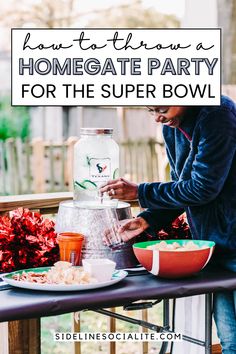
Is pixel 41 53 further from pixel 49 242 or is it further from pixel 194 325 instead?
pixel 194 325

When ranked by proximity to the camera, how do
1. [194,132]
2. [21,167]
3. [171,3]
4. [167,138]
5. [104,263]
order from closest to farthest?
[104,263] → [194,132] → [167,138] → [21,167] → [171,3]

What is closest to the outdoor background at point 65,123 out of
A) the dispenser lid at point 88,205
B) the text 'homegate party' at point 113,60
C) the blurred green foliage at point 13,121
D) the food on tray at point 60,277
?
the blurred green foliage at point 13,121

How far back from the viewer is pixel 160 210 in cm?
230

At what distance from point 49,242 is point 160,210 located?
0.34 metres

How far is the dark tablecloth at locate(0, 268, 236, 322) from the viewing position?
1831mm

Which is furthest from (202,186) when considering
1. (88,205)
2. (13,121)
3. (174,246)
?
(13,121)

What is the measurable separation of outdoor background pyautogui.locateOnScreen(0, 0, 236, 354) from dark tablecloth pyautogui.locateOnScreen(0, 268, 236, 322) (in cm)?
279

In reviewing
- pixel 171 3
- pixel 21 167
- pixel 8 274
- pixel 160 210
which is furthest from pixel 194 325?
pixel 171 3

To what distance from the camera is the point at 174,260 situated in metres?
2.04

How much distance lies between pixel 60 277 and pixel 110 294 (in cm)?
13

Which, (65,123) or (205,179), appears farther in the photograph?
(65,123)

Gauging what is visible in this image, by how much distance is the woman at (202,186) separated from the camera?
2.06 metres

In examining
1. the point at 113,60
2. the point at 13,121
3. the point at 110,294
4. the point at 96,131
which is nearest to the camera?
the point at 110,294

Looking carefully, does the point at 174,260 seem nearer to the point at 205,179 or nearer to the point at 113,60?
the point at 205,179
